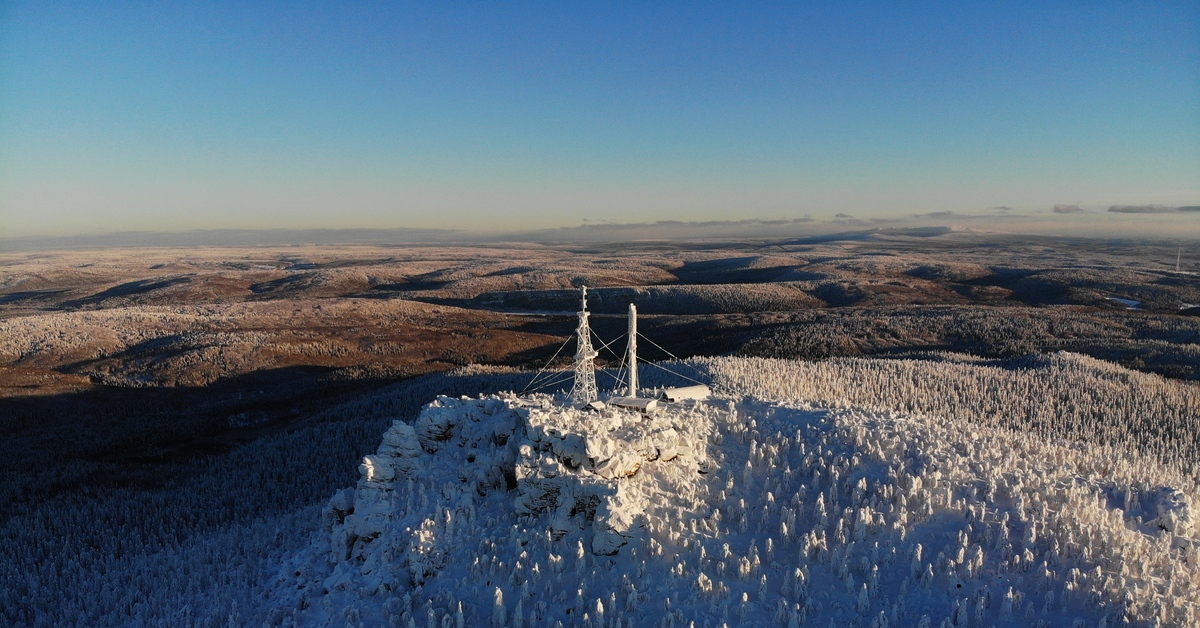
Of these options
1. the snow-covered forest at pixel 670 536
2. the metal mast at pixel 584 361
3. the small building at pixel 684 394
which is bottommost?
the snow-covered forest at pixel 670 536

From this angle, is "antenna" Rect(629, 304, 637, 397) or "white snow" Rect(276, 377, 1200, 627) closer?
"white snow" Rect(276, 377, 1200, 627)

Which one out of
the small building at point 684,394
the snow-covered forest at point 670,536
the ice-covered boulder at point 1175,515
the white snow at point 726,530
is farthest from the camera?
the small building at point 684,394

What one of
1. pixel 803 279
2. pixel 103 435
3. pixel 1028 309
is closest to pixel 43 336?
pixel 103 435

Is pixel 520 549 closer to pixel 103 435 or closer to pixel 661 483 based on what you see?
pixel 661 483

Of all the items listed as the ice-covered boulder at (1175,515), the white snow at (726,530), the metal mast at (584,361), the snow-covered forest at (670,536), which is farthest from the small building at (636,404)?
the ice-covered boulder at (1175,515)

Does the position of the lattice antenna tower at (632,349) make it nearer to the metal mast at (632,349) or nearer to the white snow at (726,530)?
the metal mast at (632,349)

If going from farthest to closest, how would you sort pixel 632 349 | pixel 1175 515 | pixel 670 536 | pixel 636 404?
pixel 632 349
pixel 636 404
pixel 1175 515
pixel 670 536

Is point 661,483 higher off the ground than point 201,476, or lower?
higher

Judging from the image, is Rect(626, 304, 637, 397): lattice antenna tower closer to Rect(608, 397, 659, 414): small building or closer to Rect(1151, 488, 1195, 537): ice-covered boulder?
Rect(608, 397, 659, 414): small building

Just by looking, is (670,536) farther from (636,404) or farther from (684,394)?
(684,394)

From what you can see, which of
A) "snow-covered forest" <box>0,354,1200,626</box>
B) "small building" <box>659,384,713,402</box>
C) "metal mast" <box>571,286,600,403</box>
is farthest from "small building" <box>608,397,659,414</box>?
"small building" <box>659,384,713,402</box>

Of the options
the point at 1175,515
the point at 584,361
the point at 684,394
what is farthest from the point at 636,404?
the point at 1175,515
